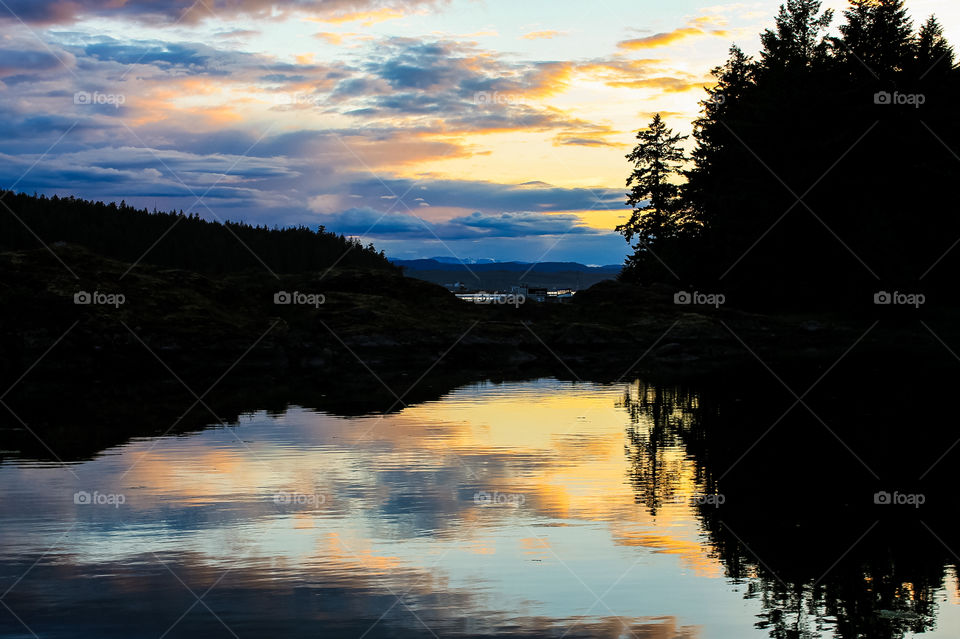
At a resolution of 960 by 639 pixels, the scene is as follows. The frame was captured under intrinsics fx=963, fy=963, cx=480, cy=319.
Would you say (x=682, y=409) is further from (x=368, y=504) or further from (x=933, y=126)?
(x=933, y=126)

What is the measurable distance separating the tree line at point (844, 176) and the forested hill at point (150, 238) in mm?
69801

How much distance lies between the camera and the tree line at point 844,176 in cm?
6988

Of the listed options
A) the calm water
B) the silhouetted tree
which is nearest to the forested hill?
the silhouetted tree

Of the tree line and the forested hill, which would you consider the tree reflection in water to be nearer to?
the tree line

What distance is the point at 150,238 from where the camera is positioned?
164m

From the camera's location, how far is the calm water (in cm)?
1030

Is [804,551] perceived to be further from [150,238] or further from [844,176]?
[150,238]

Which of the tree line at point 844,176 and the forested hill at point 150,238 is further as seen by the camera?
the forested hill at point 150,238

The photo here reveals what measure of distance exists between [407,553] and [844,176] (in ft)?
228

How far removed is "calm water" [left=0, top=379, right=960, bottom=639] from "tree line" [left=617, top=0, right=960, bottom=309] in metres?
52.6

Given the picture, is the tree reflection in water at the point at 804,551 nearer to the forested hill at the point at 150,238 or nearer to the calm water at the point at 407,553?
the calm water at the point at 407,553

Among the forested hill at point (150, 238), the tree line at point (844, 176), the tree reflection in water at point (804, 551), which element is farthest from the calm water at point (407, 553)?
the forested hill at point (150, 238)

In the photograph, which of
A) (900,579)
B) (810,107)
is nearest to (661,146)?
(810,107)

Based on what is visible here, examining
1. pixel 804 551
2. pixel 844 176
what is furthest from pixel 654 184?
pixel 804 551
